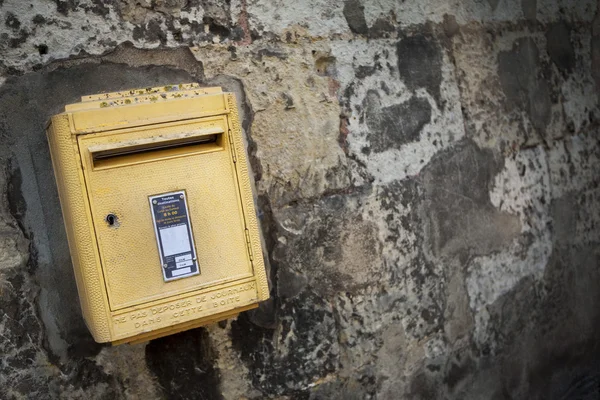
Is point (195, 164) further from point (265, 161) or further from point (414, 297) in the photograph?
point (414, 297)

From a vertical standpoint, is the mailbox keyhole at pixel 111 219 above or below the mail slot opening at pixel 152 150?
below

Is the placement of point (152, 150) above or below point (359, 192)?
above

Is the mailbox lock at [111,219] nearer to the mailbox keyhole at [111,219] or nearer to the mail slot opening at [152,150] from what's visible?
the mailbox keyhole at [111,219]

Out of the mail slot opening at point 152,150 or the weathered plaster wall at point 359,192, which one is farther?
the weathered plaster wall at point 359,192

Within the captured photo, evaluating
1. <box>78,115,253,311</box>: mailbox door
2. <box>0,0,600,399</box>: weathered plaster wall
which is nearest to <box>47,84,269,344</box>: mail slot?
<box>78,115,253,311</box>: mailbox door

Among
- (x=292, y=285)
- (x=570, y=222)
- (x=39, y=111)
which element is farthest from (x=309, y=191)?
(x=570, y=222)

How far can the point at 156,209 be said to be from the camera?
1.55 meters

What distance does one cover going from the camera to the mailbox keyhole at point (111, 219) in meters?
1.51

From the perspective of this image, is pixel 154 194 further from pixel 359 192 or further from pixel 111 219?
pixel 359 192

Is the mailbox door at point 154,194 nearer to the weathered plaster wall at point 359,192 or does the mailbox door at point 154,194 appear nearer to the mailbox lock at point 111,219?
the mailbox lock at point 111,219

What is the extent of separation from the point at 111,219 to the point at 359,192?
2.79ft

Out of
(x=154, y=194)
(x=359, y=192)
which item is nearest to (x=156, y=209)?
(x=154, y=194)

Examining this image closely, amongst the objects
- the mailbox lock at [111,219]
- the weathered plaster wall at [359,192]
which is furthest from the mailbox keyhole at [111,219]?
the weathered plaster wall at [359,192]

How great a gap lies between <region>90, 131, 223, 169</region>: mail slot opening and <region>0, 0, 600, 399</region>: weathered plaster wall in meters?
0.26
